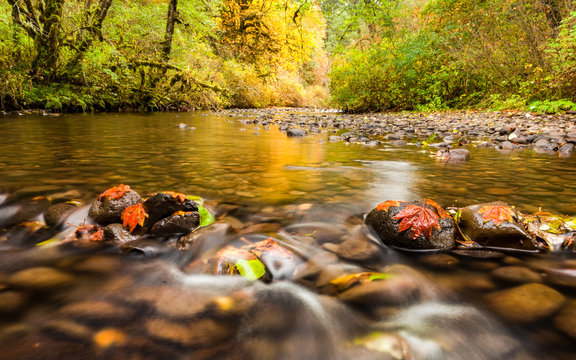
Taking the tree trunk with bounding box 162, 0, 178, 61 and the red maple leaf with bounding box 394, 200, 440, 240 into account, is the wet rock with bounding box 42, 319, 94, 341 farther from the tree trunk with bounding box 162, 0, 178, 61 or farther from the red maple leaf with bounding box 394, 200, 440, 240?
the tree trunk with bounding box 162, 0, 178, 61

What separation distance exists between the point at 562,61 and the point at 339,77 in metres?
9.15

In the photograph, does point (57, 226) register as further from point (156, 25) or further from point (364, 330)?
point (156, 25)

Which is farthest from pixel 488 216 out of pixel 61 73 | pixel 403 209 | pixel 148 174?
pixel 61 73

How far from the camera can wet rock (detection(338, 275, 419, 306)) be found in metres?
1.06

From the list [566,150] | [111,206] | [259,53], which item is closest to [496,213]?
[111,206]

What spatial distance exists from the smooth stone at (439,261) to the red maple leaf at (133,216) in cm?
131

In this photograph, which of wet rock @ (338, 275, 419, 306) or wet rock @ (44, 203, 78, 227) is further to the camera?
wet rock @ (44, 203, 78, 227)

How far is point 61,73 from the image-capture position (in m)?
9.28

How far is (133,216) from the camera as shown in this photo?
1.54 meters

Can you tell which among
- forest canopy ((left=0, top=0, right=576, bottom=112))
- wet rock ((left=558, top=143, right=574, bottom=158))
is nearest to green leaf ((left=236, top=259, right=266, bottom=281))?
wet rock ((left=558, top=143, right=574, bottom=158))

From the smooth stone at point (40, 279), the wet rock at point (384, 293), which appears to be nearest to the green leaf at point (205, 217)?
the smooth stone at point (40, 279)

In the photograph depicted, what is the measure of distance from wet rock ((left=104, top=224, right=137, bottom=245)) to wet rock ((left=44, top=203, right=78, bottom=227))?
0.33 m

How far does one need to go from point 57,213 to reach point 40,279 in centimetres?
60

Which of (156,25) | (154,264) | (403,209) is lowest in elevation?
(154,264)
